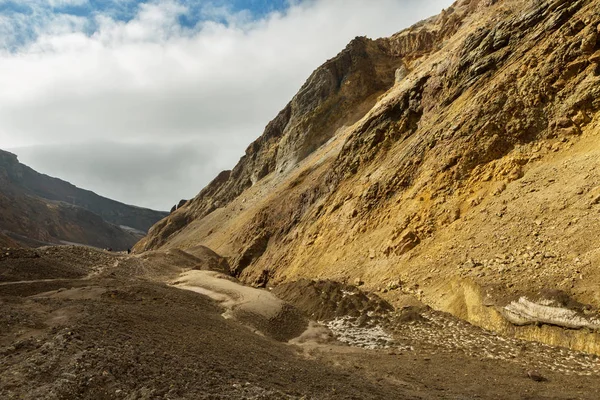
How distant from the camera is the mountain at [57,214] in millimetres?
89762

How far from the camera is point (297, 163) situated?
56.6 m

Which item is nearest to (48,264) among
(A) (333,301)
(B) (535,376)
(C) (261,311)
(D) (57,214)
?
(C) (261,311)

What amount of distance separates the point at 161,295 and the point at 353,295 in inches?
333

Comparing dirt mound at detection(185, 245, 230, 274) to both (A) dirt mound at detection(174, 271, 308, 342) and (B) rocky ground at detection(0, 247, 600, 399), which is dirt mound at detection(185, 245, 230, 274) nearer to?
(A) dirt mound at detection(174, 271, 308, 342)

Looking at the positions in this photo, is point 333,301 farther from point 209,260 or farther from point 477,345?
point 209,260

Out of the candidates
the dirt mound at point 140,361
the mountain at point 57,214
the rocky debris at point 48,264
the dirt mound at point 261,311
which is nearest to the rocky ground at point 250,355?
the dirt mound at point 140,361

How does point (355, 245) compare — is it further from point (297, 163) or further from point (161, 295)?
point (297, 163)

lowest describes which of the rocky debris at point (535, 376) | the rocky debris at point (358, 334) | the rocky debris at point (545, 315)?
the rocky debris at point (358, 334)

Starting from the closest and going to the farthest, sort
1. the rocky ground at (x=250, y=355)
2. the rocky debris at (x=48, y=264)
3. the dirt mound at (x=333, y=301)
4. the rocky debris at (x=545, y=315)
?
the rocky ground at (x=250, y=355), the rocky debris at (x=545, y=315), the dirt mound at (x=333, y=301), the rocky debris at (x=48, y=264)

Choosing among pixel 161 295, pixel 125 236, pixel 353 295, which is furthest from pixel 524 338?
pixel 125 236

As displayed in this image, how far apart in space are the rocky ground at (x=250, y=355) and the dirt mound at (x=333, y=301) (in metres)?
0.06

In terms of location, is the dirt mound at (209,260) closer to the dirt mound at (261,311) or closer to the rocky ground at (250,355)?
the dirt mound at (261,311)

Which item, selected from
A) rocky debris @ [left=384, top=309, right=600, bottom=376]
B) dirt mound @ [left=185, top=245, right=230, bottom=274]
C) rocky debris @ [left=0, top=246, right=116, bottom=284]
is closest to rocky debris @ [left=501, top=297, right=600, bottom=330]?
rocky debris @ [left=384, top=309, right=600, bottom=376]

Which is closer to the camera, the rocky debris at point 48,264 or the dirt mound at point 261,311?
the dirt mound at point 261,311
